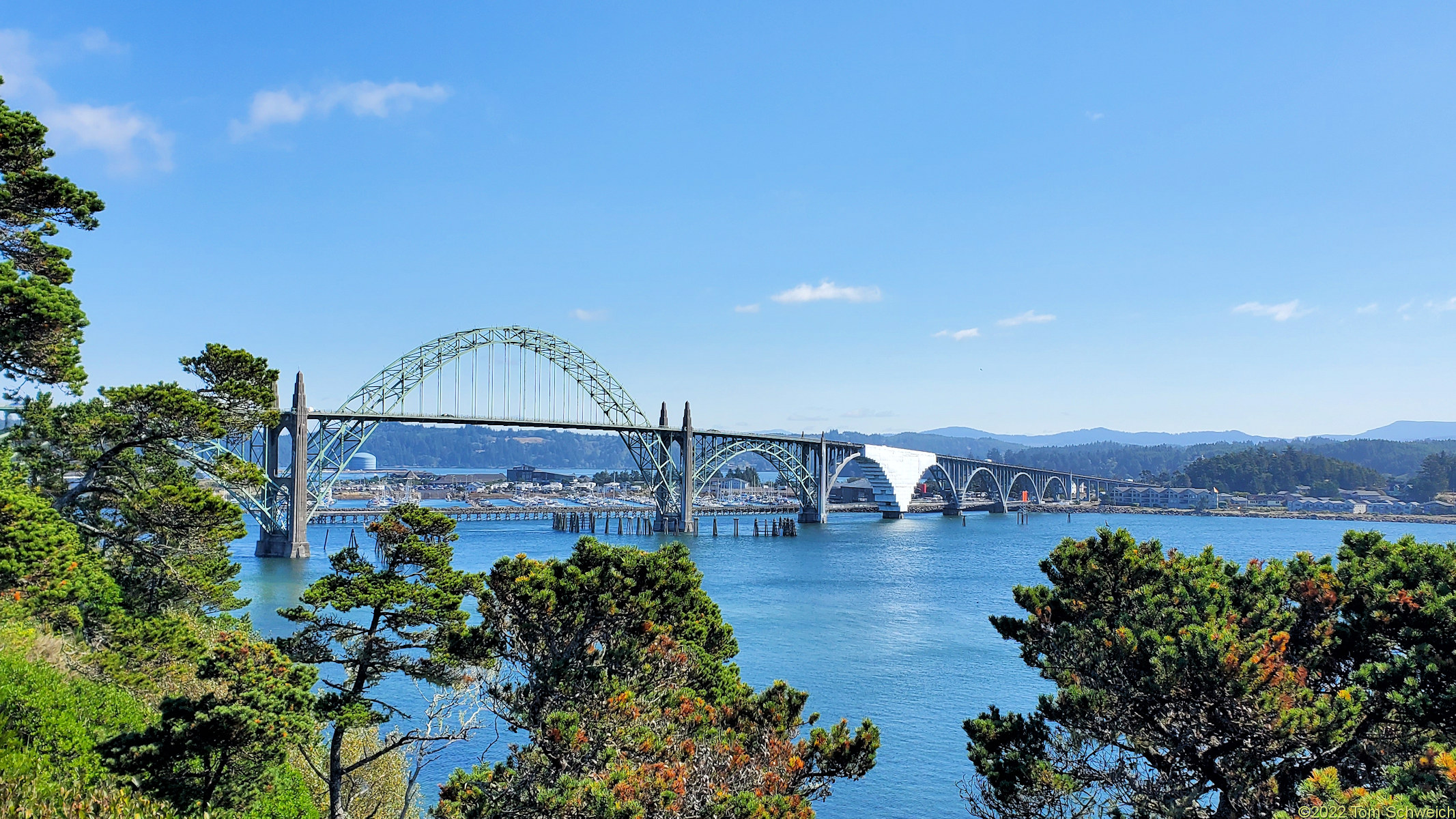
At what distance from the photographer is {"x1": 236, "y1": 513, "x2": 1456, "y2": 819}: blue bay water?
68.3ft

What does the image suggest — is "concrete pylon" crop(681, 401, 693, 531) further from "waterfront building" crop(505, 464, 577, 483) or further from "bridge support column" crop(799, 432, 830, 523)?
"waterfront building" crop(505, 464, 577, 483)

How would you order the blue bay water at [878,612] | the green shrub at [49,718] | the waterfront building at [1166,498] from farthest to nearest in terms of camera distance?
1. the waterfront building at [1166,498]
2. the blue bay water at [878,612]
3. the green shrub at [49,718]

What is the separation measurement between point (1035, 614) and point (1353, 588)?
12.4 ft

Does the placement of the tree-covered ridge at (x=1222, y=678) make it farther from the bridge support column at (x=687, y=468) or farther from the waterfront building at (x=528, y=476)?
the waterfront building at (x=528, y=476)

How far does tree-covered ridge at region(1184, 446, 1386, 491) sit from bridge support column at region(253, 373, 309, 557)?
145954mm

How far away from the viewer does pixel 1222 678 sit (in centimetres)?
939

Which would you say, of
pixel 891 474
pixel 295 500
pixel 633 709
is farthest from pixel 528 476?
pixel 633 709

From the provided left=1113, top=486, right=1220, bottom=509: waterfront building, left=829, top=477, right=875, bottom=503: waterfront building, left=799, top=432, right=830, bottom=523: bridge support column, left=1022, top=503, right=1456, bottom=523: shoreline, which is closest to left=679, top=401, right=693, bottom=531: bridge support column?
left=799, top=432, right=830, bottom=523: bridge support column

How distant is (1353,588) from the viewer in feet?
36.4

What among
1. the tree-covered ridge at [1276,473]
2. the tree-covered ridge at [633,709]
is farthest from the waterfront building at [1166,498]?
the tree-covered ridge at [633,709]

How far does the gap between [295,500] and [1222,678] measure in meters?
54.3

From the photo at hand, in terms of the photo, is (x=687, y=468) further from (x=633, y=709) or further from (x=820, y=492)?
(x=633, y=709)

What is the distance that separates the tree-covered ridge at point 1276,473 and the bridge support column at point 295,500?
479 ft

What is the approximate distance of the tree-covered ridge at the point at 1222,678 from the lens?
923 cm
